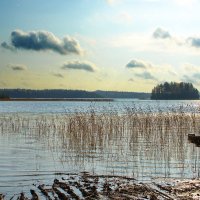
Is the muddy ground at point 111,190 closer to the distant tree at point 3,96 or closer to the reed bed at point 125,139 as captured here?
the reed bed at point 125,139

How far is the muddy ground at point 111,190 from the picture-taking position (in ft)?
38.0

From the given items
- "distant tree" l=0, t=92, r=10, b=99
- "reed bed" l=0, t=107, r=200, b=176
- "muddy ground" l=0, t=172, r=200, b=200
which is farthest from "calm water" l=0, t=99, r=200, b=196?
"distant tree" l=0, t=92, r=10, b=99

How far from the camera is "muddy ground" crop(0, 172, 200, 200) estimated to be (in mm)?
11594

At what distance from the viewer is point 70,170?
56.5ft

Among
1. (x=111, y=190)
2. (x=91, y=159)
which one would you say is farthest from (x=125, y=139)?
(x=111, y=190)

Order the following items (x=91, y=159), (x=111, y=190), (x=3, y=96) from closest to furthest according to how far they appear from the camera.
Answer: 1. (x=111, y=190)
2. (x=91, y=159)
3. (x=3, y=96)

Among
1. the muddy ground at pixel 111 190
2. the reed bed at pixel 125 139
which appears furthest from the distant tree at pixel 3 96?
the muddy ground at pixel 111 190

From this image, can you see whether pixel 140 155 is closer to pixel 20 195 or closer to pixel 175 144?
pixel 175 144

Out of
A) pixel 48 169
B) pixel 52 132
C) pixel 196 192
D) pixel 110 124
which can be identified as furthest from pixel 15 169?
pixel 52 132

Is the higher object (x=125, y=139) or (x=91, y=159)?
(x=125, y=139)

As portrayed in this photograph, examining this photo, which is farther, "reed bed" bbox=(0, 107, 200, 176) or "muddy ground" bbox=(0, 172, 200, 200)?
"reed bed" bbox=(0, 107, 200, 176)

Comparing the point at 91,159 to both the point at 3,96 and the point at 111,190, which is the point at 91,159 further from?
the point at 3,96

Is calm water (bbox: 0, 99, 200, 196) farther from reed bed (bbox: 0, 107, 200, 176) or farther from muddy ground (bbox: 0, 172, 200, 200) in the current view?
muddy ground (bbox: 0, 172, 200, 200)

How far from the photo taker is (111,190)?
40.9 feet
